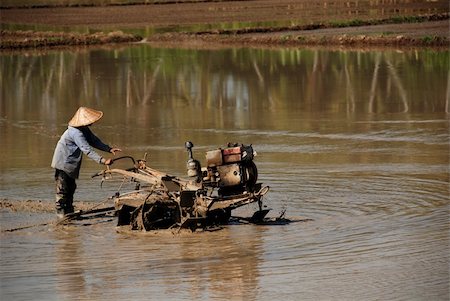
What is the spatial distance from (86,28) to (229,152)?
115 ft

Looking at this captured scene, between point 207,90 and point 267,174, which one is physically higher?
point 207,90

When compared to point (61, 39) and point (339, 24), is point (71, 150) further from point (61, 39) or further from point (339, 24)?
point (339, 24)

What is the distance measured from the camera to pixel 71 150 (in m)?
12.0

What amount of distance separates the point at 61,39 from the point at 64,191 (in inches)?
1149

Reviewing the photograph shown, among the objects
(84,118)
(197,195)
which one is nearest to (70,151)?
(84,118)

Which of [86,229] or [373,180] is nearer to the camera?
[86,229]

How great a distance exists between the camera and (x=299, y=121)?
19.5 metres

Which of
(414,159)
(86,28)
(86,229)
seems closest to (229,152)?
(86,229)

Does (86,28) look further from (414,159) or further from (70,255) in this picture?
(70,255)

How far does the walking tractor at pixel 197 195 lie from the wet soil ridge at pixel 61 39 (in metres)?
28.5

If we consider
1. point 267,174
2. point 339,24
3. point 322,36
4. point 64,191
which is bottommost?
point 267,174

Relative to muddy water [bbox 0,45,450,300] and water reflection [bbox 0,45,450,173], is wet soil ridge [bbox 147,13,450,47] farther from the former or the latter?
muddy water [bbox 0,45,450,300]

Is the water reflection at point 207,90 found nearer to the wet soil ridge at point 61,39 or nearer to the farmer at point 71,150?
the farmer at point 71,150

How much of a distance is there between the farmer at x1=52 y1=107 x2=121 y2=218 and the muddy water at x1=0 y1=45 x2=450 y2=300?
0.39m
